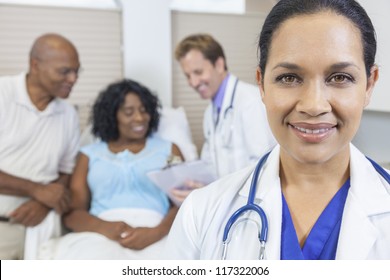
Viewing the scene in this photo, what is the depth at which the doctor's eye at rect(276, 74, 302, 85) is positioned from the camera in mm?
529

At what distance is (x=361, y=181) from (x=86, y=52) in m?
1.40

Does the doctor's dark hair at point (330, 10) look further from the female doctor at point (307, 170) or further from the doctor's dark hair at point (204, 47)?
the doctor's dark hair at point (204, 47)

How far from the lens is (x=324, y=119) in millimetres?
514

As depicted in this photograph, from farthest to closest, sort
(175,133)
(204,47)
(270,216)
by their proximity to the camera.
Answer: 1. (175,133)
2. (204,47)
3. (270,216)

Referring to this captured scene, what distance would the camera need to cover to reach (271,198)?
62 centimetres

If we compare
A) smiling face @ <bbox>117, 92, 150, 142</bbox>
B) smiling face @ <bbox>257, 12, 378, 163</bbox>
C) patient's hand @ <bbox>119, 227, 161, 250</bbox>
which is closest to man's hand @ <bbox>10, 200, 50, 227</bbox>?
patient's hand @ <bbox>119, 227, 161, 250</bbox>

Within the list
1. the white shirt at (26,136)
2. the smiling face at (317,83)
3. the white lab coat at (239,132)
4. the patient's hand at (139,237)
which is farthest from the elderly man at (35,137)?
the smiling face at (317,83)

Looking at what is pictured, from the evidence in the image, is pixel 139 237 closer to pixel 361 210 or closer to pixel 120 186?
pixel 120 186

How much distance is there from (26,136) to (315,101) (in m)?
1.02

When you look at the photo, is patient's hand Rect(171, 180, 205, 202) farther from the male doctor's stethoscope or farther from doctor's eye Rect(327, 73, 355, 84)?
doctor's eye Rect(327, 73, 355, 84)

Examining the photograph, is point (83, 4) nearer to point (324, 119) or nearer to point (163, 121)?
point (163, 121)

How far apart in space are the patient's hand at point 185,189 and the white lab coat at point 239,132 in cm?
11

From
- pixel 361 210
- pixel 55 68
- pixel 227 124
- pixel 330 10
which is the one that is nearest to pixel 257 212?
pixel 361 210

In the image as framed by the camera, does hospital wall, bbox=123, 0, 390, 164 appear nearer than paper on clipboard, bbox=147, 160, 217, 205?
No
